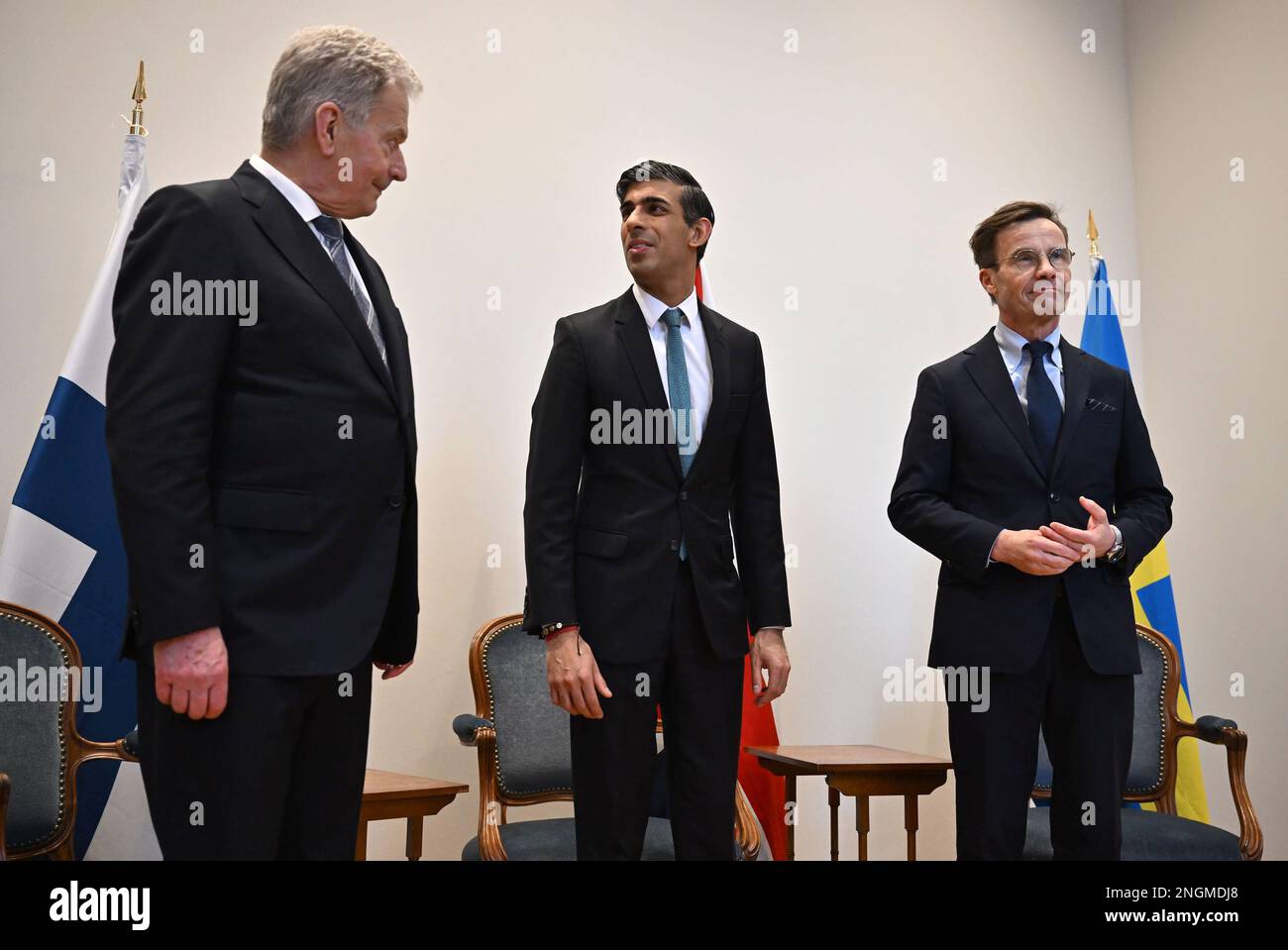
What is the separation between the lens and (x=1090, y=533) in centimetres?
258

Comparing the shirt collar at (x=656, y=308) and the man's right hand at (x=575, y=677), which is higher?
the shirt collar at (x=656, y=308)

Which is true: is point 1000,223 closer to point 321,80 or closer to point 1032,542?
point 1032,542

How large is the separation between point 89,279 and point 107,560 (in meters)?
1.07

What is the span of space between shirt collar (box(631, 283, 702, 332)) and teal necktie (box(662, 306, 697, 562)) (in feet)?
0.05

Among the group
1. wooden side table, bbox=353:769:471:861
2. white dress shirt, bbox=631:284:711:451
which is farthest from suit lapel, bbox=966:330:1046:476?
wooden side table, bbox=353:769:471:861

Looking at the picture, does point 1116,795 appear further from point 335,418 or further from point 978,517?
point 335,418

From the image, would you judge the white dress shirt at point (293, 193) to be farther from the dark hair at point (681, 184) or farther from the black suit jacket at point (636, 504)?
the dark hair at point (681, 184)

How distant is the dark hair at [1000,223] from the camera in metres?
2.99

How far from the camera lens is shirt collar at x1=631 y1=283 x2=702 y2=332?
2.68 m

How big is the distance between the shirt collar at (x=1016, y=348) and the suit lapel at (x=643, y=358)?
0.93 metres

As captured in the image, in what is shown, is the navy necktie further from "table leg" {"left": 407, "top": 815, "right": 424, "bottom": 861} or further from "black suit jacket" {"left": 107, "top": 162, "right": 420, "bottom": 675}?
"table leg" {"left": 407, "top": 815, "right": 424, "bottom": 861}

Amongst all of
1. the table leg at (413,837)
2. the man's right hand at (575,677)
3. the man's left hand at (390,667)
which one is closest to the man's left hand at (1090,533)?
the man's right hand at (575,677)
